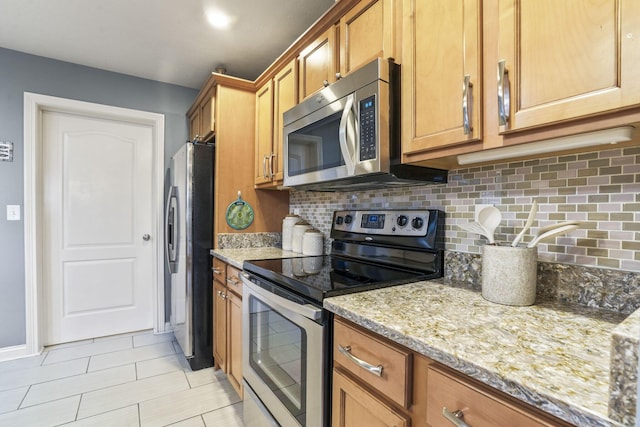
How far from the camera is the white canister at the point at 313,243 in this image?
81.1 inches

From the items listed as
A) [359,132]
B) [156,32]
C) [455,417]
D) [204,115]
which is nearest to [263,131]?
[204,115]

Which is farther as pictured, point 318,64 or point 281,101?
point 281,101

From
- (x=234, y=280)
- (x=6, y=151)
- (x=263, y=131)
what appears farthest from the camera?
(x=6, y=151)

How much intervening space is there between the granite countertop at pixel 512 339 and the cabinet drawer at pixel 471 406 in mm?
36

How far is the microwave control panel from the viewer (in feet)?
3.93

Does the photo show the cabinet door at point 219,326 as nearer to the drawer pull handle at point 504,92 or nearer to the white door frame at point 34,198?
the white door frame at point 34,198

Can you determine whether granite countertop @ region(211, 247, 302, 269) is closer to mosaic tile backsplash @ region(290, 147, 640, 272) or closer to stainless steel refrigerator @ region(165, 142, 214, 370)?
Result: stainless steel refrigerator @ region(165, 142, 214, 370)

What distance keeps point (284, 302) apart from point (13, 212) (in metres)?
2.58

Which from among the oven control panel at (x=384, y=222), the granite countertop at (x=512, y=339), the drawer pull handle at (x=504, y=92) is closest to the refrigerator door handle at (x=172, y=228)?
the oven control panel at (x=384, y=222)

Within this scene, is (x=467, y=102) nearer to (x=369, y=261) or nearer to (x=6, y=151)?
(x=369, y=261)

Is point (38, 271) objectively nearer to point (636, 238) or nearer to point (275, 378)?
point (275, 378)

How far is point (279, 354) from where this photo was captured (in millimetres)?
Result: 1330

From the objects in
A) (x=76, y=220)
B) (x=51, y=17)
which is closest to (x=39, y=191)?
(x=76, y=220)

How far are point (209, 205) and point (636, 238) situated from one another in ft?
7.17
